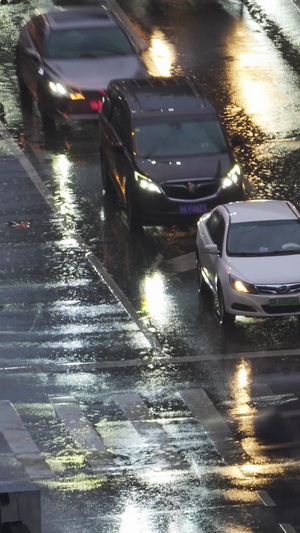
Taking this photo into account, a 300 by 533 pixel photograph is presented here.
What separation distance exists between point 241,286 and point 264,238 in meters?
1.28

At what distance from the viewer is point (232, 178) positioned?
2564 centimetres

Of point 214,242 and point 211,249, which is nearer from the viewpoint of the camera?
point 211,249

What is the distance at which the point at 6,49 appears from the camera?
37.5 m

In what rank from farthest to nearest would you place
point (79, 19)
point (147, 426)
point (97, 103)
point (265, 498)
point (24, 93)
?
point (24, 93)
point (79, 19)
point (97, 103)
point (147, 426)
point (265, 498)

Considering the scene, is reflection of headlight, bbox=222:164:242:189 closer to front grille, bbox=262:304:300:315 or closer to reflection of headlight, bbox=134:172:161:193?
reflection of headlight, bbox=134:172:161:193

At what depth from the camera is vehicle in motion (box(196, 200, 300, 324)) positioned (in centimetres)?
2108

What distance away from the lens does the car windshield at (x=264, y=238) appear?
22.0m

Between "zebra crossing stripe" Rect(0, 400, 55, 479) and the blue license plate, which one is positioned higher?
"zebra crossing stripe" Rect(0, 400, 55, 479)

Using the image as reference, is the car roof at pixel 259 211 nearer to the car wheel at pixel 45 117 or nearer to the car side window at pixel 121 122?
the car side window at pixel 121 122

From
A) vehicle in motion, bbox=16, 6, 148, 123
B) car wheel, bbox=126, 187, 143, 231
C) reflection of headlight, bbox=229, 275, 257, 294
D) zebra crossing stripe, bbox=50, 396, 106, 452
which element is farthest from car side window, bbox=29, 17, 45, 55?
zebra crossing stripe, bbox=50, 396, 106, 452

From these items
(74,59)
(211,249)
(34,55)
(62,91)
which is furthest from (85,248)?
(34,55)

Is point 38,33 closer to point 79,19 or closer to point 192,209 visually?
point 79,19

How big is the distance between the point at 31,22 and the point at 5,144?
379cm

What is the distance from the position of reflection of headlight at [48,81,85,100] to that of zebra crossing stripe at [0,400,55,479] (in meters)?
12.4
